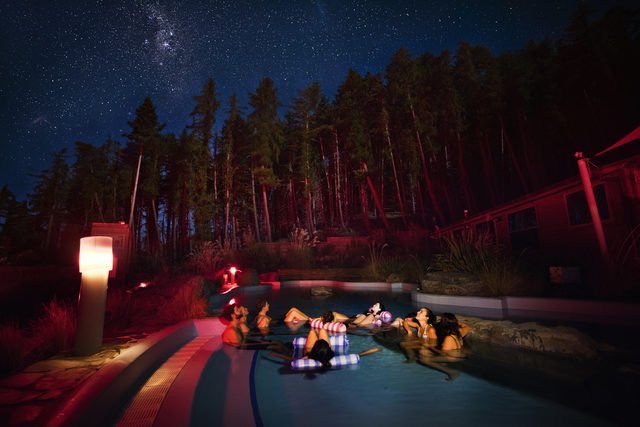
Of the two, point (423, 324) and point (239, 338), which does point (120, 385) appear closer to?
point (239, 338)

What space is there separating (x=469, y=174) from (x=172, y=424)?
25.2 metres

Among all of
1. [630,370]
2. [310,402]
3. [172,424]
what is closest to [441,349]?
[630,370]

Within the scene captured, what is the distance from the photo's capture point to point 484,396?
2457mm

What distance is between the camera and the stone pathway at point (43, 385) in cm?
143

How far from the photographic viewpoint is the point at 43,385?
1775mm

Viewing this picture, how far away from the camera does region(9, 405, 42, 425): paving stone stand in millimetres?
1380

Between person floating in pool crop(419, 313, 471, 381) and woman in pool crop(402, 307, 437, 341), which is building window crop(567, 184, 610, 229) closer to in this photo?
person floating in pool crop(419, 313, 471, 381)

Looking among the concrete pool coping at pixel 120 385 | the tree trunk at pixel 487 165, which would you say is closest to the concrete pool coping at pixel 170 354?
the concrete pool coping at pixel 120 385

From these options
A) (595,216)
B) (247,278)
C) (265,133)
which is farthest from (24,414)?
(265,133)

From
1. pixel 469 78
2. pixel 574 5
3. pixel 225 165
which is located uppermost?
pixel 574 5

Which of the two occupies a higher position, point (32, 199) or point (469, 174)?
point (32, 199)

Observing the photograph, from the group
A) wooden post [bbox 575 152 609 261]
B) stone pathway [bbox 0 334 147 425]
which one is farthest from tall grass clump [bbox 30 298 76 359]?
wooden post [bbox 575 152 609 261]

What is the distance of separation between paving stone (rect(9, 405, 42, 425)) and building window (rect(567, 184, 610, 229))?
11.0 m

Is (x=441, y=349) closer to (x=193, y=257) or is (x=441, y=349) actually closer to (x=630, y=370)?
(x=630, y=370)
